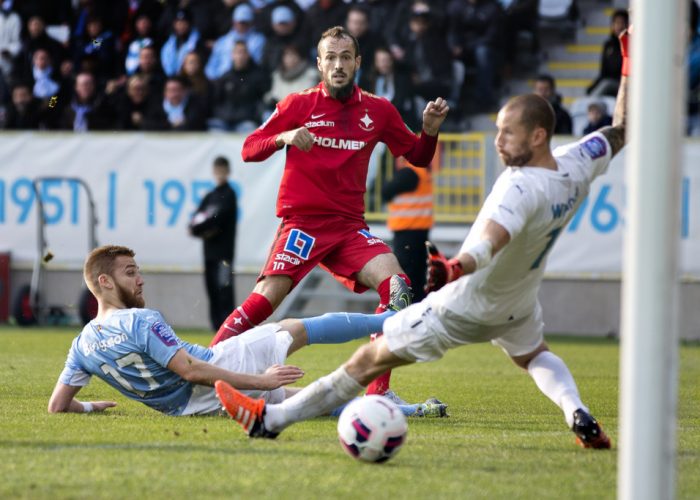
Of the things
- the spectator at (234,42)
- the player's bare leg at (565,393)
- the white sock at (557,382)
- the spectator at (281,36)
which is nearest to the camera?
the player's bare leg at (565,393)

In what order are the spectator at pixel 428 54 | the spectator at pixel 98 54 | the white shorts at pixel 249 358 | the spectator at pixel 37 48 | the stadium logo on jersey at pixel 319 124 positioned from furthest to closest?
the spectator at pixel 37 48, the spectator at pixel 98 54, the spectator at pixel 428 54, the stadium logo on jersey at pixel 319 124, the white shorts at pixel 249 358

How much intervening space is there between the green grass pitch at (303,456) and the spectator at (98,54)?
11484mm

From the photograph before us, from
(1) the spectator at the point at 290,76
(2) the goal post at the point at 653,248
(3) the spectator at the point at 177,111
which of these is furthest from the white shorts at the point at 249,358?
(3) the spectator at the point at 177,111

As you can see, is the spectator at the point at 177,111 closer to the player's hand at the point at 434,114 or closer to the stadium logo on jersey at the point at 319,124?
the stadium logo on jersey at the point at 319,124

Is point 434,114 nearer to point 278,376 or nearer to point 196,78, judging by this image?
point 278,376

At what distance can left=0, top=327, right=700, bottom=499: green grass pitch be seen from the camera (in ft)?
15.4

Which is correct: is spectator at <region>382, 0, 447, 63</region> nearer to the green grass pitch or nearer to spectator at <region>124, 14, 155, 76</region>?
spectator at <region>124, 14, 155, 76</region>

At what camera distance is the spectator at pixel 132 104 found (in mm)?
18641

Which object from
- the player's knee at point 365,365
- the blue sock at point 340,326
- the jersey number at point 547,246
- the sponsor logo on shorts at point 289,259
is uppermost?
the jersey number at point 547,246

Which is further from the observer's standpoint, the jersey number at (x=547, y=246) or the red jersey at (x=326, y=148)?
the red jersey at (x=326, y=148)

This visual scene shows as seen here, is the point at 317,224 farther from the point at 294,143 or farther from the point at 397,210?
the point at 397,210

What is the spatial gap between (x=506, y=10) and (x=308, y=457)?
554 inches

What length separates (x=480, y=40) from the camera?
1852 centimetres

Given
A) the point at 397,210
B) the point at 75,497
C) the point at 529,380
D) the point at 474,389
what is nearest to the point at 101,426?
the point at 75,497
